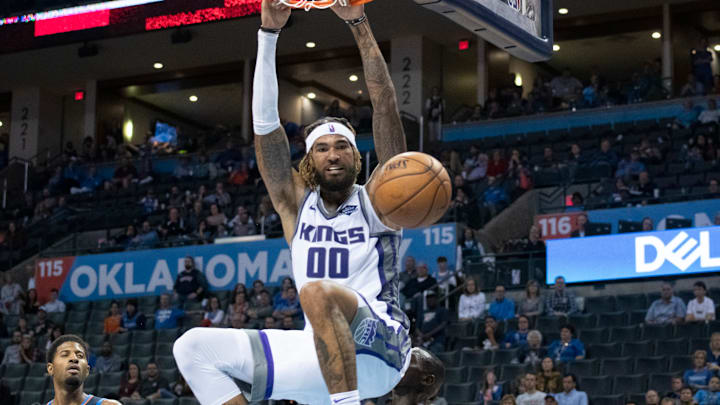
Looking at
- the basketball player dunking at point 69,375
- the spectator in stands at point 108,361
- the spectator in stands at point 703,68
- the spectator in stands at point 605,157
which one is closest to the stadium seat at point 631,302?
the spectator in stands at point 605,157

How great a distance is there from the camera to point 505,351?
13344mm

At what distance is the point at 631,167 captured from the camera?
17.3 meters

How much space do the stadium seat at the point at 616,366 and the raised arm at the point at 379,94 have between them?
8291 millimetres

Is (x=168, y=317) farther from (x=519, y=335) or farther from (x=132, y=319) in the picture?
(x=519, y=335)

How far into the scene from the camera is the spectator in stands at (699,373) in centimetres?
1148

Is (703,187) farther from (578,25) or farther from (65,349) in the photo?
(65,349)

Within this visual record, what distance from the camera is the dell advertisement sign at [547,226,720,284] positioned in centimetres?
1420

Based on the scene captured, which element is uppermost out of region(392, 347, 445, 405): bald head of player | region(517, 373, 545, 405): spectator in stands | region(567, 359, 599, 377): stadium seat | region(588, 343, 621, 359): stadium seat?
region(392, 347, 445, 405): bald head of player

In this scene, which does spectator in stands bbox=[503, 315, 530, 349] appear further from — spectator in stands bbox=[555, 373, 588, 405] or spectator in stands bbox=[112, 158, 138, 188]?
spectator in stands bbox=[112, 158, 138, 188]

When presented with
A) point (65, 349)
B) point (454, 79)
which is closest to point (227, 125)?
point (454, 79)

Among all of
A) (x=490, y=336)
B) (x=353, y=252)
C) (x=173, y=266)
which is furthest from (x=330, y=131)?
(x=173, y=266)

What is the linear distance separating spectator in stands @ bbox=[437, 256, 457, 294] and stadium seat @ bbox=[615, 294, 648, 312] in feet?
7.47

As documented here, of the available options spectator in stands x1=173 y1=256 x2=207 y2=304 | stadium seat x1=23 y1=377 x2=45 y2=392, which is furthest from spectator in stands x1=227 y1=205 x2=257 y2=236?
stadium seat x1=23 y1=377 x2=45 y2=392

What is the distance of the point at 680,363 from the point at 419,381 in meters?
8.10
